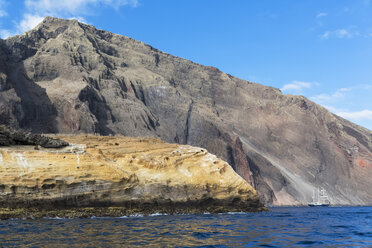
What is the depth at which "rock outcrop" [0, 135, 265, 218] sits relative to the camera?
94.3 ft

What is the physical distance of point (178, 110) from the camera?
109875 mm

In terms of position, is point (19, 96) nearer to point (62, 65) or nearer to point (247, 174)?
point (62, 65)

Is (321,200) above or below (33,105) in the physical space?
below

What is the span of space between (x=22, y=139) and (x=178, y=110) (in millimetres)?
79368

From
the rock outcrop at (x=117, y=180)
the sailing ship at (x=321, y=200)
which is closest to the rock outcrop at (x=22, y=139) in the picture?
the rock outcrop at (x=117, y=180)

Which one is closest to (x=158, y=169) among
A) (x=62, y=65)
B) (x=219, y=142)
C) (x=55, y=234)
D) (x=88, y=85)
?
(x=55, y=234)

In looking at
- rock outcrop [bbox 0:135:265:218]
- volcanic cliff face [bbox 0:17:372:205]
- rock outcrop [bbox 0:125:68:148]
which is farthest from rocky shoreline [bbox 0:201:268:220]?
volcanic cliff face [bbox 0:17:372:205]

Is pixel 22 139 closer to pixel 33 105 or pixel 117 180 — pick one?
pixel 117 180

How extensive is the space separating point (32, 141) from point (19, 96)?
46.0m

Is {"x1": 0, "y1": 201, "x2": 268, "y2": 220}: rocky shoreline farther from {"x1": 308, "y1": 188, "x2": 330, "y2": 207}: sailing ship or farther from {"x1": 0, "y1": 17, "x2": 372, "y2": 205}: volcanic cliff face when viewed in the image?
{"x1": 308, "y1": 188, "x2": 330, "y2": 207}: sailing ship

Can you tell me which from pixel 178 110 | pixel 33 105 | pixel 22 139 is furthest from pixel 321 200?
pixel 22 139

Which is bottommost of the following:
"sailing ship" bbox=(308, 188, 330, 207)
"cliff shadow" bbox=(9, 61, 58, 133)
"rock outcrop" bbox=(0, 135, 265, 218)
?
"sailing ship" bbox=(308, 188, 330, 207)

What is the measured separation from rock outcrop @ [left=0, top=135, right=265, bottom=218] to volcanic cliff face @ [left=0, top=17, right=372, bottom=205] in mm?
37660

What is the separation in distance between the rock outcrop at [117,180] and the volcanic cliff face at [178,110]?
37660 millimetres
